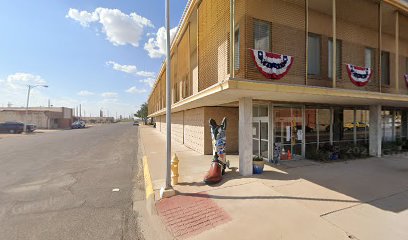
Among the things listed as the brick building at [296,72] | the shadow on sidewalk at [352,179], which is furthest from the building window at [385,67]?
the shadow on sidewalk at [352,179]

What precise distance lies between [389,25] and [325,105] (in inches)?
227

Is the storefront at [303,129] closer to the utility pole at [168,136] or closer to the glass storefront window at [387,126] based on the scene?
the glass storefront window at [387,126]

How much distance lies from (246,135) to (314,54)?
5566mm

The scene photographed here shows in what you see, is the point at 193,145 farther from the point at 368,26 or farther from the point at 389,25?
the point at 389,25

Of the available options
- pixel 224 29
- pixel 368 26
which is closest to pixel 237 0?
pixel 224 29

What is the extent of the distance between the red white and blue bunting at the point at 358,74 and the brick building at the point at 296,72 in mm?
248

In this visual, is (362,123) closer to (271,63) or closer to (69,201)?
(271,63)

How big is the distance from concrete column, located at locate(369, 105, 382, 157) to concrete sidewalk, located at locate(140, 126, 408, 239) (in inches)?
149

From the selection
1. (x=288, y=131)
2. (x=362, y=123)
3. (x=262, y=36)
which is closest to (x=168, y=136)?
(x=262, y=36)

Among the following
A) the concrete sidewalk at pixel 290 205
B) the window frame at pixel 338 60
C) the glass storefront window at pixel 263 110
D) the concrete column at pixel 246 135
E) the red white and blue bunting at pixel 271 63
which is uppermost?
the window frame at pixel 338 60

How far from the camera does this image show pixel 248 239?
157 inches

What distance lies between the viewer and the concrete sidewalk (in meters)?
4.26

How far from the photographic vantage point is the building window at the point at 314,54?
32.7 ft

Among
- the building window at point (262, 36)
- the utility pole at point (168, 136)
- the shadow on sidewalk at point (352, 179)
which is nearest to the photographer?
the shadow on sidewalk at point (352, 179)
